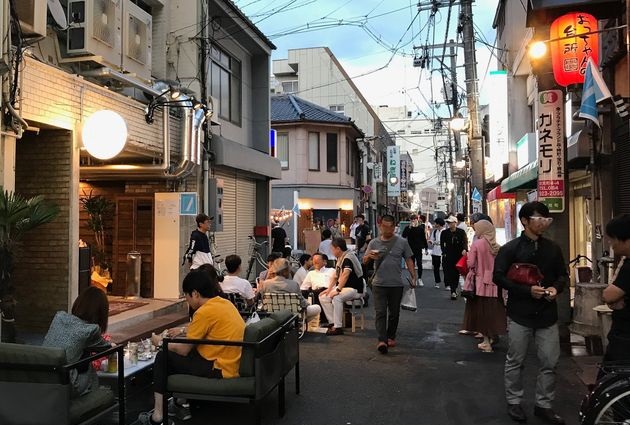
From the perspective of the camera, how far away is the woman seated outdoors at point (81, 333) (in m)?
4.06

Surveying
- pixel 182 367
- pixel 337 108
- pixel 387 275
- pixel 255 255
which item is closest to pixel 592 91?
pixel 387 275

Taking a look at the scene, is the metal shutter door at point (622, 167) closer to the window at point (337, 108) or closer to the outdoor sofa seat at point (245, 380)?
the outdoor sofa seat at point (245, 380)

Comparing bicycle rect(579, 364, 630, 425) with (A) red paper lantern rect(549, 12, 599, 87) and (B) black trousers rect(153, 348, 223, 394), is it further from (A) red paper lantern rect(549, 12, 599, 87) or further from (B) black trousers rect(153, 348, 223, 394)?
(A) red paper lantern rect(549, 12, 599, 87)

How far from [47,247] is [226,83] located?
8.18 metres

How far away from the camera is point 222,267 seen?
531 inches

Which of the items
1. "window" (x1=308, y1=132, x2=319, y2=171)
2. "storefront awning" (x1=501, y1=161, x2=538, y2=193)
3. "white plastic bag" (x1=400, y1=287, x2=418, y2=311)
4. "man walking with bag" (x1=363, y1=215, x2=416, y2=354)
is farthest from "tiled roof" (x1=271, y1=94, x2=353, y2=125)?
"man walking with bag" (x1=363, y1=215, x2=416, y2=354)

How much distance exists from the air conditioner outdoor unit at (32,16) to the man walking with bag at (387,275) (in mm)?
5182

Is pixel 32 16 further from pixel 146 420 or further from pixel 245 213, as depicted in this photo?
pixel 245 213

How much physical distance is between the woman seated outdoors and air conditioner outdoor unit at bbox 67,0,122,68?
4776 millimetres

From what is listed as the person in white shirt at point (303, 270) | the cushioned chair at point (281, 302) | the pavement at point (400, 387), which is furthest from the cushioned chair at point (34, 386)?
the person in white shirt at point (303, 270)

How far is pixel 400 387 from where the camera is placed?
612 cm

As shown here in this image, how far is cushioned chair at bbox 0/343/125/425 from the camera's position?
11.9 ft

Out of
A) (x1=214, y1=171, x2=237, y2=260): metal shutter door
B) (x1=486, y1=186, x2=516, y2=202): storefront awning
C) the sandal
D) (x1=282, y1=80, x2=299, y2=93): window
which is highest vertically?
(x1=282, y1=80, x2=299, y2=93): window

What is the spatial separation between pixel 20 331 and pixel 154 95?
458 cm
